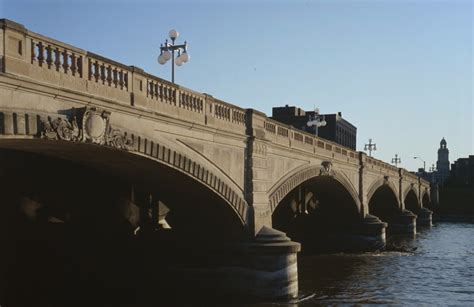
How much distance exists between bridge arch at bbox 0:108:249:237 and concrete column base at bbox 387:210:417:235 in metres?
41.0

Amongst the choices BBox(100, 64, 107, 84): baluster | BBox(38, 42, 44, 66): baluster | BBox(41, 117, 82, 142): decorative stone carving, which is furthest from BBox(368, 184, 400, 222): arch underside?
BBox(38, 42, 44, 66): baluster

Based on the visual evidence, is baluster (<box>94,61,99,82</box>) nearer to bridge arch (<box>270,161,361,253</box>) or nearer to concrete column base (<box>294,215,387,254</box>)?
bridge arch (<box>270,161,361,253</box>)

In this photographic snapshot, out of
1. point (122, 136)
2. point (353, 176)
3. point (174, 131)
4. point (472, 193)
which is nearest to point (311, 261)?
point (353, 176)

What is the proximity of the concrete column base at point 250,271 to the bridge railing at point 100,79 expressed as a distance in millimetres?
4513

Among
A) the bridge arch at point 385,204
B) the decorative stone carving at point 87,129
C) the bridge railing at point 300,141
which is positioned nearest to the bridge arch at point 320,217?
the bridge railing at point 300,141

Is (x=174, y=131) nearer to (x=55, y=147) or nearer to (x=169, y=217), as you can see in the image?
(x=55, y=147)

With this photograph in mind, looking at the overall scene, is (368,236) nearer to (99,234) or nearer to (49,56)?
(99,234)

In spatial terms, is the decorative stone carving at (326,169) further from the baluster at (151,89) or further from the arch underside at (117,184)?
the baluster at (151,89)

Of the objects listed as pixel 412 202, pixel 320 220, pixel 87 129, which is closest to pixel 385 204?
pixel 412 202

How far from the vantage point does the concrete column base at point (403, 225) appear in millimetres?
54469

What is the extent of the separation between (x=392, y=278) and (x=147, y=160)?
17459mm

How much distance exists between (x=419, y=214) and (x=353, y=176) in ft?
124

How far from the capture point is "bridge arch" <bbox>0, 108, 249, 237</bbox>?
35.3 ft

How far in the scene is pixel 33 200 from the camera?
1989cm
